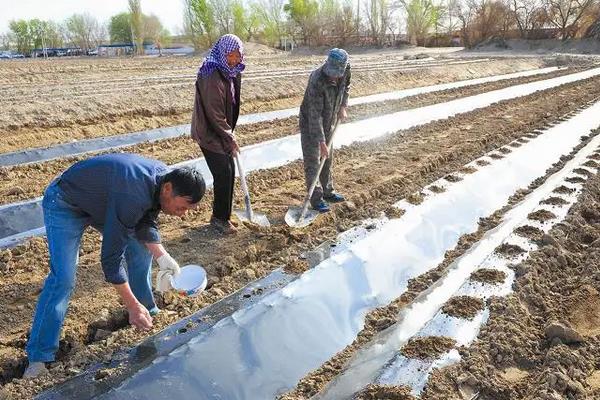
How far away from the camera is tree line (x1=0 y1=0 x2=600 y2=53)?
3809 cm

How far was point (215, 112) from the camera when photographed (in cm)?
414

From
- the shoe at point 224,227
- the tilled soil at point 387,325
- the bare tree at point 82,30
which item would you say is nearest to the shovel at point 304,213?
the shoe at point 224,227

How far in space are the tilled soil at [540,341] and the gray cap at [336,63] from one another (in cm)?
209

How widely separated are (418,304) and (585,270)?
139cm

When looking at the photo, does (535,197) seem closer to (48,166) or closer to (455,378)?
(455,378)

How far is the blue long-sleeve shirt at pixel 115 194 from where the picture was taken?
2279 mm

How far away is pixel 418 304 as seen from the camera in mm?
3299

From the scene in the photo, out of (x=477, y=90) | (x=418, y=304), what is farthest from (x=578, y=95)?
(x=418, y=304)

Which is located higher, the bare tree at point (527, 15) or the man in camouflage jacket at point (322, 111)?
the bare tree at point (527, 15)

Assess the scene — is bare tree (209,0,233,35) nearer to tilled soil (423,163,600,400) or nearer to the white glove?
tilled soil (423,163,600,400)

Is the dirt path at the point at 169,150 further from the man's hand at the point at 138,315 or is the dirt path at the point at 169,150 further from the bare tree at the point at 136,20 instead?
the bare tree at the point at 136,20

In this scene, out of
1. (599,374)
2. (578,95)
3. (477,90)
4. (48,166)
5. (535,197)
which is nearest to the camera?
(599,374)

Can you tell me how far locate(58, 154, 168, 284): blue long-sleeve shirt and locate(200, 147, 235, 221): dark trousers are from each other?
1835 millimetres

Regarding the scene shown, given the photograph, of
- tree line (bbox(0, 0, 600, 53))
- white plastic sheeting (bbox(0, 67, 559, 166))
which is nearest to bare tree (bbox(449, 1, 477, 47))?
tree line (bbox(0, 0, 600, 53))
